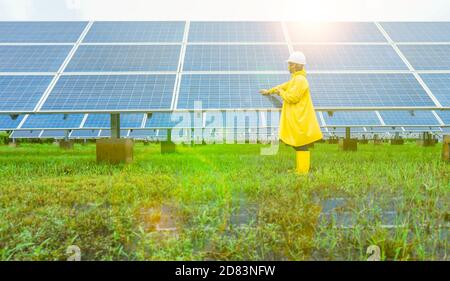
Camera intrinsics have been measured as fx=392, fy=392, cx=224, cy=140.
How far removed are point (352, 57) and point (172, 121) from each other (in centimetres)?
584

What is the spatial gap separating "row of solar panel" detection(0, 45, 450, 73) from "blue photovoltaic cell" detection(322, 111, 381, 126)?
210 cm

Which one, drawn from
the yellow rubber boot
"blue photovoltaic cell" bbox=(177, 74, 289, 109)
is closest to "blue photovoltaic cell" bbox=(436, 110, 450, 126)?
"blue photovoltaic cell" bbox=(177, 74, 289, 109)

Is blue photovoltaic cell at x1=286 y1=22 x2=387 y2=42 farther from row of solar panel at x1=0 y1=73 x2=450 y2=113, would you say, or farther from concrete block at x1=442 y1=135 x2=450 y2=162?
concrete block at x1=442 y1=135 x2=450 y2=162

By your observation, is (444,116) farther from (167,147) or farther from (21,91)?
(21,91)

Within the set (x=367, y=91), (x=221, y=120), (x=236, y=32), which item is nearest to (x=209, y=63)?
(x=221, y=120)

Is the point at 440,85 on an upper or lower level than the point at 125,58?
lower

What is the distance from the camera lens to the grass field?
241 cm

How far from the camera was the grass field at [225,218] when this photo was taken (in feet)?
7.91

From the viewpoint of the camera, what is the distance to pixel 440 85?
9383 millimetres

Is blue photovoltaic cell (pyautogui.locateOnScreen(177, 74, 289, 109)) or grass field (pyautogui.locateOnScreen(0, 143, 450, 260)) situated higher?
blue photovoltaic cell (pyautogui.locateOnScreen(177, 74, 289, 109))

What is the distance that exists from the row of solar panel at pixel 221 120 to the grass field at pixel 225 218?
601 cm

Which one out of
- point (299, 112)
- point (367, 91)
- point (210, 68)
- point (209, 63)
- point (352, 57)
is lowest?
point (299, 112)

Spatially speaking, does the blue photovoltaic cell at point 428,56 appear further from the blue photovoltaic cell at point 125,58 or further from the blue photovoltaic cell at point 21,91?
the blue photovoltaic cell at point 21,91
